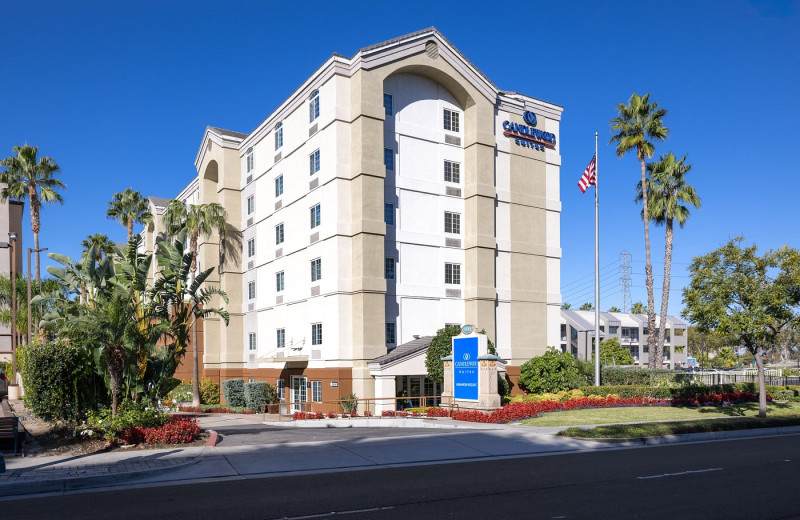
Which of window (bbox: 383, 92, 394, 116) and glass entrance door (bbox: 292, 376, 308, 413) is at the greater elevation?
window (bbox: 383, 92, 394, 116)

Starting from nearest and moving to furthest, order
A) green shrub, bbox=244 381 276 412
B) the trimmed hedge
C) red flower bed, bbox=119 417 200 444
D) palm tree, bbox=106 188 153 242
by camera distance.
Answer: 1. red flower bed, bbox=119 417 200 444
2. the trimmed hedge
3. green shrub, bbox=244 381 276 412
4. palm tree, bbox=106 188 153 242

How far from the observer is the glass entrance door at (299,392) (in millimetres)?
39197

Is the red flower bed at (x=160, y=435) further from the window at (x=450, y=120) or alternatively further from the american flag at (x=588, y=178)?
the american flag at (x=588, y=178)

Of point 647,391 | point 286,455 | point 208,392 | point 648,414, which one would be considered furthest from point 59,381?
point 208,392

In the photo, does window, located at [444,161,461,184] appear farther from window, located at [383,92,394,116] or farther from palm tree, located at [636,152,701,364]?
palm tree, located at [636,152,701,364]

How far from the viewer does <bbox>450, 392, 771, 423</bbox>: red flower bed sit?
25.3 meters

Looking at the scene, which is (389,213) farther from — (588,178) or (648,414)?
(648,414)

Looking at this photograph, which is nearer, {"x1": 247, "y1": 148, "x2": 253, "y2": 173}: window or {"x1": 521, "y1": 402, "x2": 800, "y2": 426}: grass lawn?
{"x1": 521, "y1": 402, "x2": 800, "y2": 426}: grass lawn

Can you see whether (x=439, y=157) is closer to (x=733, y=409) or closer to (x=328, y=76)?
(x=328, y=76)

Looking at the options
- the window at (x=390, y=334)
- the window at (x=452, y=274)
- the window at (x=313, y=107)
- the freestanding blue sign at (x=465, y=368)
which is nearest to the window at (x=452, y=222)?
the window at (x=452, y=274)

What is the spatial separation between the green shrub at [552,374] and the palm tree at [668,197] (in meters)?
13.6

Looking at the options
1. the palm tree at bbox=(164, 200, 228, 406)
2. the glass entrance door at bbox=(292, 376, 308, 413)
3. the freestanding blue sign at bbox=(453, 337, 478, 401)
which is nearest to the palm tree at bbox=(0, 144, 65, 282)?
the palm tree at bbox=(164, 200, 228, 406)

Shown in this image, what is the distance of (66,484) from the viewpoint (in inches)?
498

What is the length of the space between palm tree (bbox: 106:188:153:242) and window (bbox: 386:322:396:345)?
36118mm
